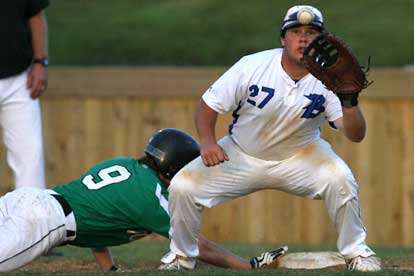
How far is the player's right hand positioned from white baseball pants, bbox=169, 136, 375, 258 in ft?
0.89

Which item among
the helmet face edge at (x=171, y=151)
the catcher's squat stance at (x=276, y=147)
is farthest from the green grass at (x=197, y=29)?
the catcher's squat stance at (x=276, y=147)

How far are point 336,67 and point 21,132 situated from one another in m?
3.07

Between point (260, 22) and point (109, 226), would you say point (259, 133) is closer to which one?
point (109, 226)

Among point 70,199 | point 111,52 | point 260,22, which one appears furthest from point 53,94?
point 70,199

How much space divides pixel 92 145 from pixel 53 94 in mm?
662

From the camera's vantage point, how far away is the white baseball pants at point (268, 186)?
7594 mm

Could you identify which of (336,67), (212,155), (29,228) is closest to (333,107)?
(336,67)

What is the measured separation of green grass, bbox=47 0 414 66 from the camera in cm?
1431

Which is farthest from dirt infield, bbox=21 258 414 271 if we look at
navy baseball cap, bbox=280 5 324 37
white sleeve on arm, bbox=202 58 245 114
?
navy baseball cap, bbox=280 5 324 37

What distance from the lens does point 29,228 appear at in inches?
301

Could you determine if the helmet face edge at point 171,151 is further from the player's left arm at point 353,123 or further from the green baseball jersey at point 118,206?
the player's left arm at point 353,123

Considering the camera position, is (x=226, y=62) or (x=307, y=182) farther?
(x=226, y=62)

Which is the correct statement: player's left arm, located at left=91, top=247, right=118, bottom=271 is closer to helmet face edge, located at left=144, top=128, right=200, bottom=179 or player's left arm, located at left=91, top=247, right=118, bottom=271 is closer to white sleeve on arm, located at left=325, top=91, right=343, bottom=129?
helmet face edge, located at left=144, top=128, right=200, bottom=179

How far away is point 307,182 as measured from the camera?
7.77 m
